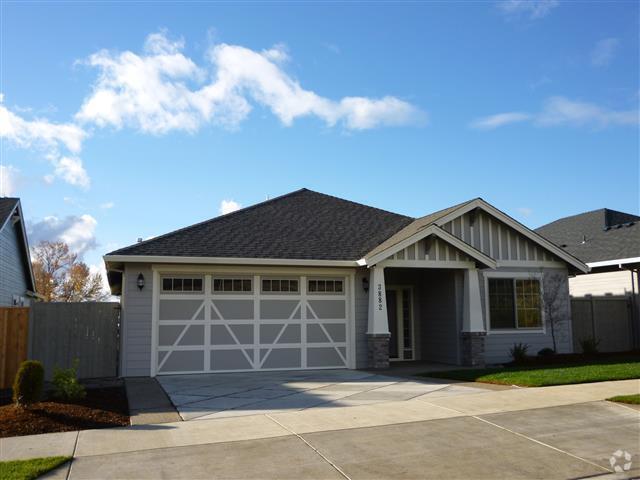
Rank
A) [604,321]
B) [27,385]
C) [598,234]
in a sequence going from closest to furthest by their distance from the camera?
[27,385] → [604,321] → [598,234]

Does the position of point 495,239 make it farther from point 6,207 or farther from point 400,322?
point 6,207

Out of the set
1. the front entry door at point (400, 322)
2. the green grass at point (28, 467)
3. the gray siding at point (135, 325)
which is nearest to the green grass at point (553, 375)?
the front entry door at point (400, 322)

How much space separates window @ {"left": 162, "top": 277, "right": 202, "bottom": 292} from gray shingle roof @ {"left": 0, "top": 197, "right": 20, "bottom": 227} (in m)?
8.21

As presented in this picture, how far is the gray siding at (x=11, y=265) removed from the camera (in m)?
20.5

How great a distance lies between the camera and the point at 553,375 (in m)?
12.3

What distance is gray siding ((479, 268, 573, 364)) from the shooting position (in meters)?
16.9

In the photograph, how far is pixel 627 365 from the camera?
1406 centimetres

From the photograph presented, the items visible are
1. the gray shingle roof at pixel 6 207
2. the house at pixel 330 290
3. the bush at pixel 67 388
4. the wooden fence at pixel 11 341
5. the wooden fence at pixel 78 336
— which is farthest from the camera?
the gray shingle roof at pixel 6 207

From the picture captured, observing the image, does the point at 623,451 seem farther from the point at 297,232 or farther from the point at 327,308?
the point at 297,232

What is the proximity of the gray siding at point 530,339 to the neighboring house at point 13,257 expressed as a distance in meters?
15.8

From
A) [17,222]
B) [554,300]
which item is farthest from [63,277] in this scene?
[554,300]

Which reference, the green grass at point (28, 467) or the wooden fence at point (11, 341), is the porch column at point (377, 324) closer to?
the wooden fence at point (11, 341)

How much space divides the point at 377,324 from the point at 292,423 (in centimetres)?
748

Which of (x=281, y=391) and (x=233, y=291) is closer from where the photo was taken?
(x=281, y=391)
